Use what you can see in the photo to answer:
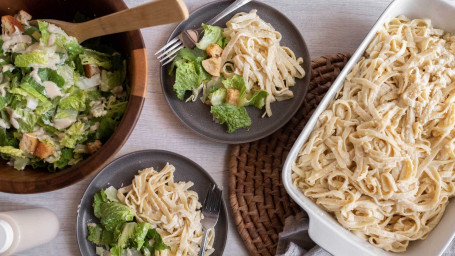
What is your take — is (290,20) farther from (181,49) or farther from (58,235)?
(58,235)

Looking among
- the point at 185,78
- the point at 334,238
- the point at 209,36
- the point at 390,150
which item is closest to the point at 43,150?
the point at 185,78

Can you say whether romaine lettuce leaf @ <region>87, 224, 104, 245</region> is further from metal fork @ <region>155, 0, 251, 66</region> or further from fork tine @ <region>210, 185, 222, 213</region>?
metal fork @ <region>155, 0, 251, 66</region>

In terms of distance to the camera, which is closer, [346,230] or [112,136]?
[112,136]

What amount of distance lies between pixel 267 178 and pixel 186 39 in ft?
2.63

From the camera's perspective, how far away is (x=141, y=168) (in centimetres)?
222

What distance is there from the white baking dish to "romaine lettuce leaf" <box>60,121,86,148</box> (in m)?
0.87

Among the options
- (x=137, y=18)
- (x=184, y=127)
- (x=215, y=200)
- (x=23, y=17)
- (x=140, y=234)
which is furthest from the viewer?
(x=184, y=127)

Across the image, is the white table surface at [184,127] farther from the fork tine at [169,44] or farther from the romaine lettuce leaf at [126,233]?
the romaine lettuce leaf at [126,233]

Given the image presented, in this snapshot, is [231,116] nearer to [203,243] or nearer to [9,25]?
[203,243]

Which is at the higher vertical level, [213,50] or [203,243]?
[213,50]

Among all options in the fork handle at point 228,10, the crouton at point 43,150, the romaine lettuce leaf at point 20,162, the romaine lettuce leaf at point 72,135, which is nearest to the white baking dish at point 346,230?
the fork handle at point 228,10

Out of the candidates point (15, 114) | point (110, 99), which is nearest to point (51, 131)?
point (15, 114)

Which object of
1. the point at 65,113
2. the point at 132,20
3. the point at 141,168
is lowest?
the point at 141,168

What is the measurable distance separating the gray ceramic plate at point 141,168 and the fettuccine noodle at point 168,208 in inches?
1.6
